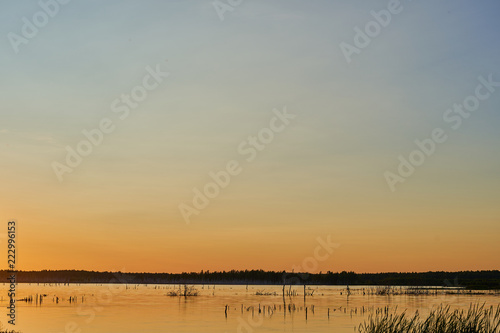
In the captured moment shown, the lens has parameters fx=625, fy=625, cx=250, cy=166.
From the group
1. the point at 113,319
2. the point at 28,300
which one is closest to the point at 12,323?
the point at 113,319

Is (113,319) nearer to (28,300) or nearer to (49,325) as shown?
(49,325)

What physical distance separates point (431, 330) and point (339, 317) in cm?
3985

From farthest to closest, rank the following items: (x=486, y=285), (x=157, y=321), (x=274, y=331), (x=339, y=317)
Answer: (x=486, y=285), (x=339, y=317), (x=157, y=321), (x=274, y=331)

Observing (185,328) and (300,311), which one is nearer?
(185,328)

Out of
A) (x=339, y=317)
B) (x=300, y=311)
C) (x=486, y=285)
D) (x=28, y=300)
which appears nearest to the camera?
(x=339, y=317)

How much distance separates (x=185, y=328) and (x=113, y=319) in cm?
1243

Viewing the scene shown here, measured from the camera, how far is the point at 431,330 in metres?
32.4

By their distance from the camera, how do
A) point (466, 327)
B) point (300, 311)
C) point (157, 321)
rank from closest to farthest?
1. point (466, 327)
2. point (157, 321)
3. point (300, 311)

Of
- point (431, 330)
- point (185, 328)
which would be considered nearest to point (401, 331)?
point (431, 330)

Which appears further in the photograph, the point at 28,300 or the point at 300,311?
the point at 28,300

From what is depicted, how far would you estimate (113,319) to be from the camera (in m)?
68.3

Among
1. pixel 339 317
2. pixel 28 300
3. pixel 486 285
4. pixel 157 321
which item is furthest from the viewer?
pixel 486 285

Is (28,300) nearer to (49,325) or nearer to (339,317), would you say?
(49,325)

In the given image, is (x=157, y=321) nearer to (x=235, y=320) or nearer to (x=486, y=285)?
(x=235, y=320)
